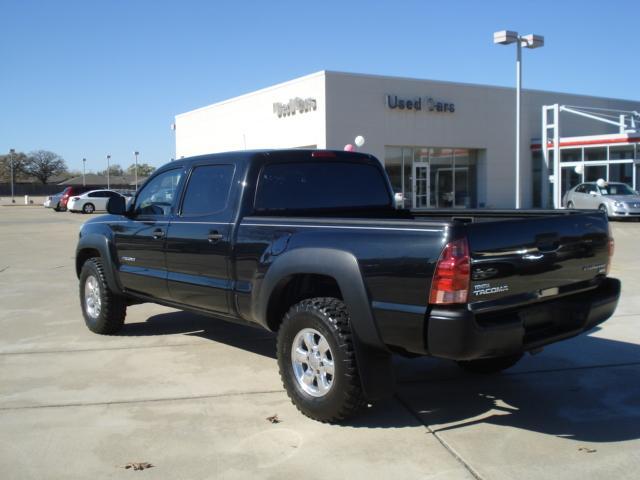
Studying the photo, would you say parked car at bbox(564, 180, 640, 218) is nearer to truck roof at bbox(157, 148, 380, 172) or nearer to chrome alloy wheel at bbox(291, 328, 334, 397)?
truck roof at bbox(157, 148, 380, 172)

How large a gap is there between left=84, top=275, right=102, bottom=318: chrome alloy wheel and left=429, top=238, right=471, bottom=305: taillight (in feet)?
14.5

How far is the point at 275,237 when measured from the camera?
4.66 m

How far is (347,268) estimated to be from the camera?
4.09 metres

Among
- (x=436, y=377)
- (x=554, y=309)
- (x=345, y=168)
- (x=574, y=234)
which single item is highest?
(x=345, y=168)

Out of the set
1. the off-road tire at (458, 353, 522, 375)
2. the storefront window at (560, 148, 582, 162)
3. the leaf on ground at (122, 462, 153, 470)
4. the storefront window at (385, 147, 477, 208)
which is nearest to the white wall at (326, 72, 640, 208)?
the storefront window at (385, 147, 477, 208)

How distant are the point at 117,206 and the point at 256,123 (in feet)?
85.9

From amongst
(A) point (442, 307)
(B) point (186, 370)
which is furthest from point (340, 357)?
(B) point (186, 370)

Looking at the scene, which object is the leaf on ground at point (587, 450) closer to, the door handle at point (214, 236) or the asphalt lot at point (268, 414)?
the asphalt lot at point (268, 414)

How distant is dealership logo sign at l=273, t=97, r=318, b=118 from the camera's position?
27672 mm

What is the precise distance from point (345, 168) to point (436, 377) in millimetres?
1944

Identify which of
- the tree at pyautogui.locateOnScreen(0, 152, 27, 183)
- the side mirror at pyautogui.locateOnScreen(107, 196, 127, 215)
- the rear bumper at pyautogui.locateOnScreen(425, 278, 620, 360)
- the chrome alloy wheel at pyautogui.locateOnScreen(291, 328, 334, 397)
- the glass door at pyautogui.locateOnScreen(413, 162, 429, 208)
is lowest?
the chrome alloy wheel at pyautogui.locateOnScreen(291, 328, 334, 397)

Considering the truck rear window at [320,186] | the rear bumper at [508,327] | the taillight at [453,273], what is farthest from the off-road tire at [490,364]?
the taillight at [453,273]

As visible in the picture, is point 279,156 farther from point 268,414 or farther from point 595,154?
point 595,154

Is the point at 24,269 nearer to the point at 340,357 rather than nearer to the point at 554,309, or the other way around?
the point at 340,357
